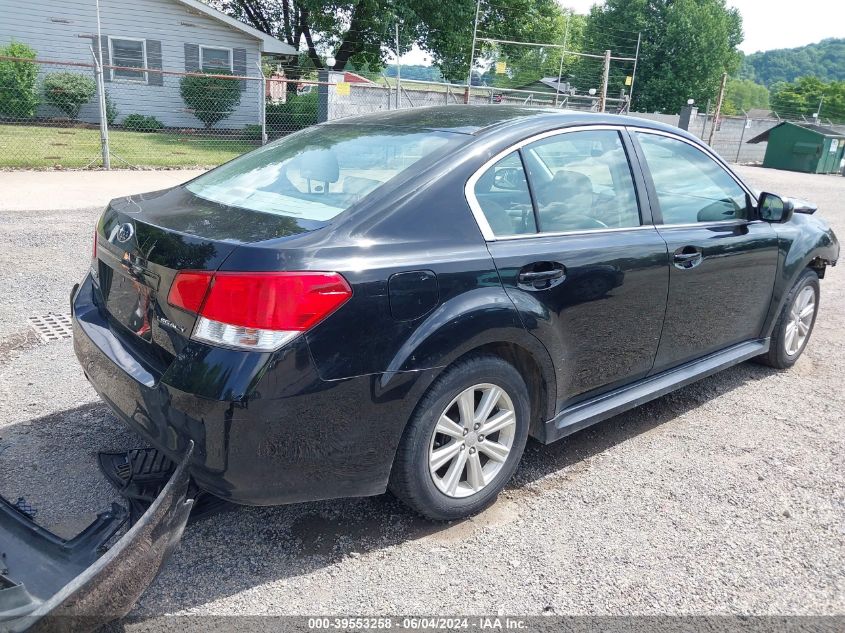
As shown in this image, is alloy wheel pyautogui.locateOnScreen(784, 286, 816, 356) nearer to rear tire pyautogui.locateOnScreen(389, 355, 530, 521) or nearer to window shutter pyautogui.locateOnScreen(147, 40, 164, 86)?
rear tire pyautogui.locateOnScreen(389, 355, 530, 521)

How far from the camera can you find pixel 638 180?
3.55 meters

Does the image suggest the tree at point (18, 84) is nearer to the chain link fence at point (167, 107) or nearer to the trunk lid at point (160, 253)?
the chain link fence at point (167, 107)

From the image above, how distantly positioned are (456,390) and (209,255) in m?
1.05

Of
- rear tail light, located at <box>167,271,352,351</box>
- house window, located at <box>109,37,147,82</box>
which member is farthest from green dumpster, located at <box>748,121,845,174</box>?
rear tail light, located at <box>167,271,352,351</box>

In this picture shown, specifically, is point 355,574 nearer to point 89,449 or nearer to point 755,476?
point 89,449

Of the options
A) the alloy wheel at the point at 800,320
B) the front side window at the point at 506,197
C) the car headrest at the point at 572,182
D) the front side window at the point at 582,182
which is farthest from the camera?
the alloy wheel at the point at 800,320

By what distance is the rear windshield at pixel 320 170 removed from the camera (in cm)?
279

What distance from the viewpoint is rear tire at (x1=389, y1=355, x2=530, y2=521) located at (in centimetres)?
267

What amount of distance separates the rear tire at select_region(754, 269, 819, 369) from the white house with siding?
1767cm

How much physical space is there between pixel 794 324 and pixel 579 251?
2.59 metres

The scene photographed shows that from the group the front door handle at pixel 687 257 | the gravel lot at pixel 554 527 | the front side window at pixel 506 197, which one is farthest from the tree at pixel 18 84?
the front door handle at pixel 687 257

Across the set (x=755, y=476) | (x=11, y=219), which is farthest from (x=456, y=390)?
(x=11, y=219)

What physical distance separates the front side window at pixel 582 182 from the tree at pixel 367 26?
22334 mm

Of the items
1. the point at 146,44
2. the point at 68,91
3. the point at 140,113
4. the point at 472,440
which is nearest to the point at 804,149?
the point at 146,44
